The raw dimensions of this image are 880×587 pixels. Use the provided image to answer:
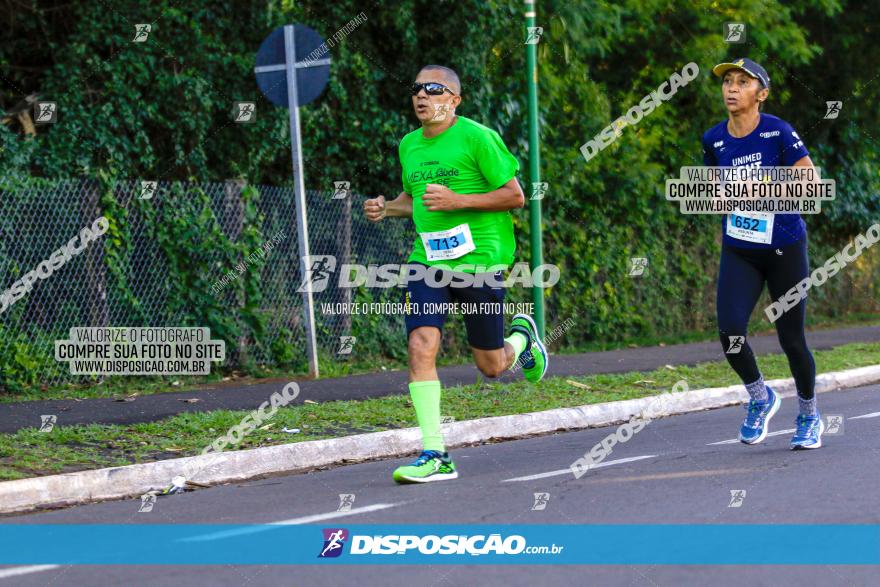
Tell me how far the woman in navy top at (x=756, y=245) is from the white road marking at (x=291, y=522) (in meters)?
2.65

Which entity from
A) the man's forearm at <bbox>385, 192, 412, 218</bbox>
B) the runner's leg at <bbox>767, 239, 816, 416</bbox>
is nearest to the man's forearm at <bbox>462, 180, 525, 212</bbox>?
the man's forearm at <bbox>385, 192, 412, 218</bbox>

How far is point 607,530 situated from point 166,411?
17.4ft

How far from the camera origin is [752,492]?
20.9 feet

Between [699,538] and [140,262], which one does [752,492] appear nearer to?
[699,538]

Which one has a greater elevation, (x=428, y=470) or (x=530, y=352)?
(x=530, y=352)

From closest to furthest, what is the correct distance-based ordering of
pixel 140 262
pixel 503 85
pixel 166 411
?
pixel 166 411
pixel 140 262
pixel 503 85

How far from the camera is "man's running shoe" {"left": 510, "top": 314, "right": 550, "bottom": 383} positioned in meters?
8.40

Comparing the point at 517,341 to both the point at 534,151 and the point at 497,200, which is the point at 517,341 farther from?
the point at 534,151

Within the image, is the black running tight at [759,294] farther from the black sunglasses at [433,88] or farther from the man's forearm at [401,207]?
the black sunglasses at [433,88]

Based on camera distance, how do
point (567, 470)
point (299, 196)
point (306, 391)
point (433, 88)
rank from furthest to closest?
point (299, 196)
point (306, 391)
point (567, 470)
point (433, 88)

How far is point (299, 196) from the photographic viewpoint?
1256 centimetres

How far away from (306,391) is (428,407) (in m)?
4.50

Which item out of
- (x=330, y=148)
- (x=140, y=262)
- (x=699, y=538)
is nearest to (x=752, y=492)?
(x=699, y=538)

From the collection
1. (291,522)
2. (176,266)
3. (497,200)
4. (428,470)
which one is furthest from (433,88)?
(176,266)
